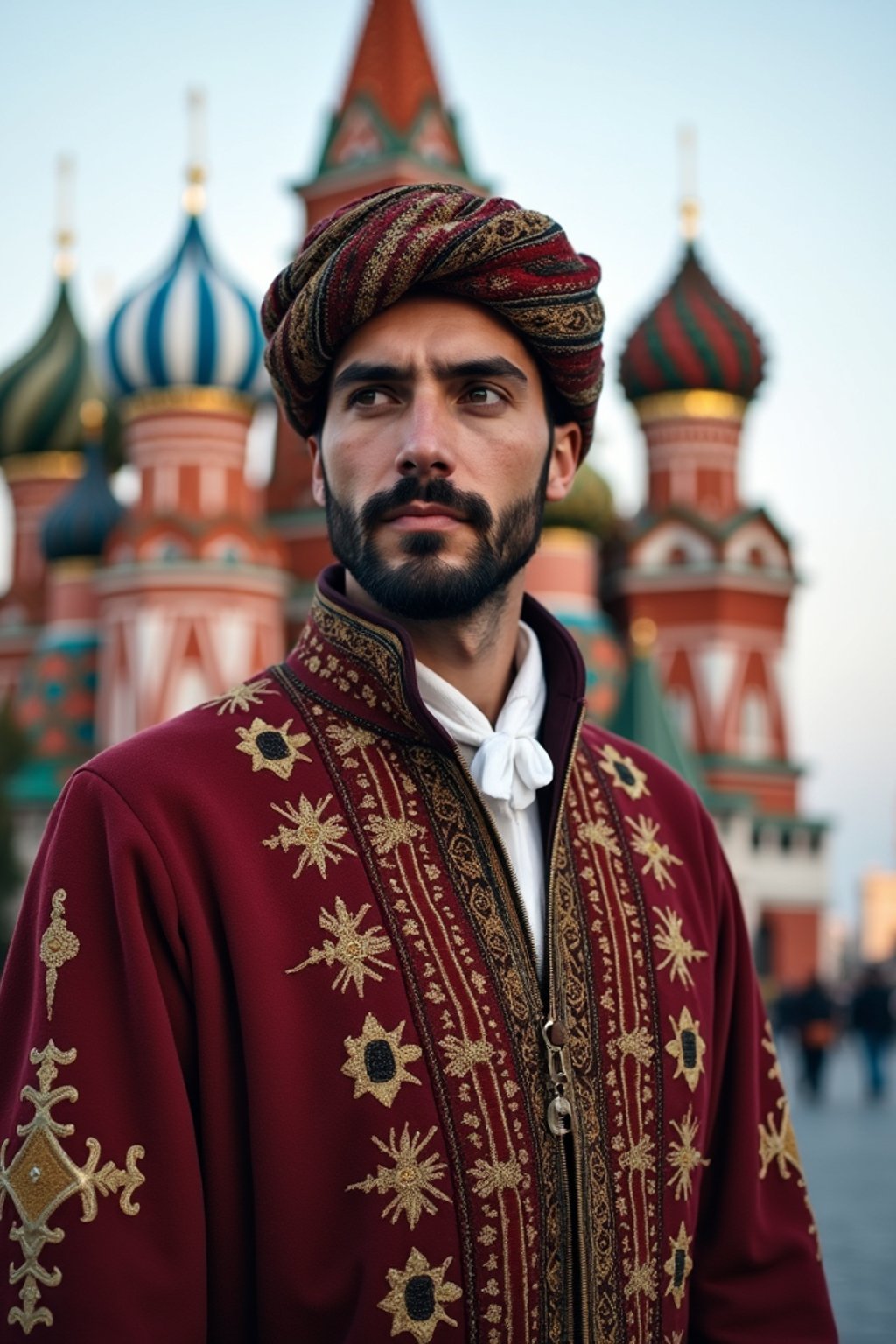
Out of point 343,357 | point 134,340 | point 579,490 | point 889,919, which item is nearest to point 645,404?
point 579,490

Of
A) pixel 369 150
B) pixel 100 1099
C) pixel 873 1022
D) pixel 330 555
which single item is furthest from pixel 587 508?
pixel 100 1099

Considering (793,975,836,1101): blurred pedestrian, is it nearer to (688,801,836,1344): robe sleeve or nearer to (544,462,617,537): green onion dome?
(544,462,617,537): green onion dome

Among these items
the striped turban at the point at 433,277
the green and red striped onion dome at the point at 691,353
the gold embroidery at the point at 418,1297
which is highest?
the green and red striped onion dome at the point at 691,353

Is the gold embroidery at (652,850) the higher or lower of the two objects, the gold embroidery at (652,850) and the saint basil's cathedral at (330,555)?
the lower

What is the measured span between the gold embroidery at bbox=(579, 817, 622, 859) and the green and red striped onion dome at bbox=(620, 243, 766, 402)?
2272 cm

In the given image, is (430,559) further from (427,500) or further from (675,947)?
(675,947)

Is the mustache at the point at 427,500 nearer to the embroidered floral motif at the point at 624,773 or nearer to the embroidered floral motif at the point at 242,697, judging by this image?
the embroidered floral motif at the point at 242,697

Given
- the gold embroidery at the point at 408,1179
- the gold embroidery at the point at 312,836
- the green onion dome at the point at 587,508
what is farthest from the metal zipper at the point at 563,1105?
the green onion dome at the point at 587,508

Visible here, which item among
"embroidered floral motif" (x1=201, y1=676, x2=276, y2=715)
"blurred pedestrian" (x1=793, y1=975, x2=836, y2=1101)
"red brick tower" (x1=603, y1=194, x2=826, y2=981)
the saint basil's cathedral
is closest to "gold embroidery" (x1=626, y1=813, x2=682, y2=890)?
"embroidered floral motif" (x1=201, y1=676, x2=276, y2=715)

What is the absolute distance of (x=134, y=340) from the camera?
21.7 meters

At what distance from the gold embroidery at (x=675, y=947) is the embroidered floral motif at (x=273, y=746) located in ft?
1.74

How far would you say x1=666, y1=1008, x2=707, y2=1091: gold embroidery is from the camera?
2275 millimetres

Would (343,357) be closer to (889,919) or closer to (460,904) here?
(460,904)

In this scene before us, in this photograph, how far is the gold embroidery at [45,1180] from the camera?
181 centimetres
